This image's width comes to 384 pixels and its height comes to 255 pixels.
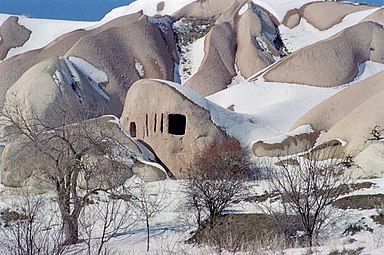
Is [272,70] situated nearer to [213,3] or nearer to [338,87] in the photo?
[338,87]

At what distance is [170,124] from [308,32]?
26.3m

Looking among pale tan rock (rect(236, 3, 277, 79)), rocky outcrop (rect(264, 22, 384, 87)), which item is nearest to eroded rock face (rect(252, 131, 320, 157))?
rocky outcrop (rect(264, 22, 384, 87))

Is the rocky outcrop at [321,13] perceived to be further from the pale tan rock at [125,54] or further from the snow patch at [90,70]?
the snow patch at [90,70]

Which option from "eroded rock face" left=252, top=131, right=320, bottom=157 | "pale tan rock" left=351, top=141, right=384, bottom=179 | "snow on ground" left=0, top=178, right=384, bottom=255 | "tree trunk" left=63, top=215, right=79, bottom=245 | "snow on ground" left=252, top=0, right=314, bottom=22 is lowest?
"eroded rock face" left=252, top=131, right=320, bottom=157

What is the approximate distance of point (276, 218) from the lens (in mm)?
13812

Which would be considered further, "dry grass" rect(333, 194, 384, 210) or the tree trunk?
"dry grass" rect(333, 194, 384, 210)

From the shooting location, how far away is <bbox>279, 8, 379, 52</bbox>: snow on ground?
51062mm

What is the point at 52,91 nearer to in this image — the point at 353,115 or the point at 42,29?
the point at 353,115

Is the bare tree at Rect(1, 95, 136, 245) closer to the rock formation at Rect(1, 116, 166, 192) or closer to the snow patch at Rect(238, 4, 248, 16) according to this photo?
the rock formation at Rect(1, 116, 166, 192)

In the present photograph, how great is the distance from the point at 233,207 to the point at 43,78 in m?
20.7

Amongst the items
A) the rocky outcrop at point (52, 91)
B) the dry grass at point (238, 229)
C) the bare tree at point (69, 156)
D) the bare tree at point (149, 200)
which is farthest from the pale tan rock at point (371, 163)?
the rocky outcrop at point (52, 91)

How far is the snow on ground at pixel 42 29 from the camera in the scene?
53094 millimetres

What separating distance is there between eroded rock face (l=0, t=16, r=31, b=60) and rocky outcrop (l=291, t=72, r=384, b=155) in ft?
101

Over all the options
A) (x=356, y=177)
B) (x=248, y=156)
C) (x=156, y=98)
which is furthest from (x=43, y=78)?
(x=356, y=177)
